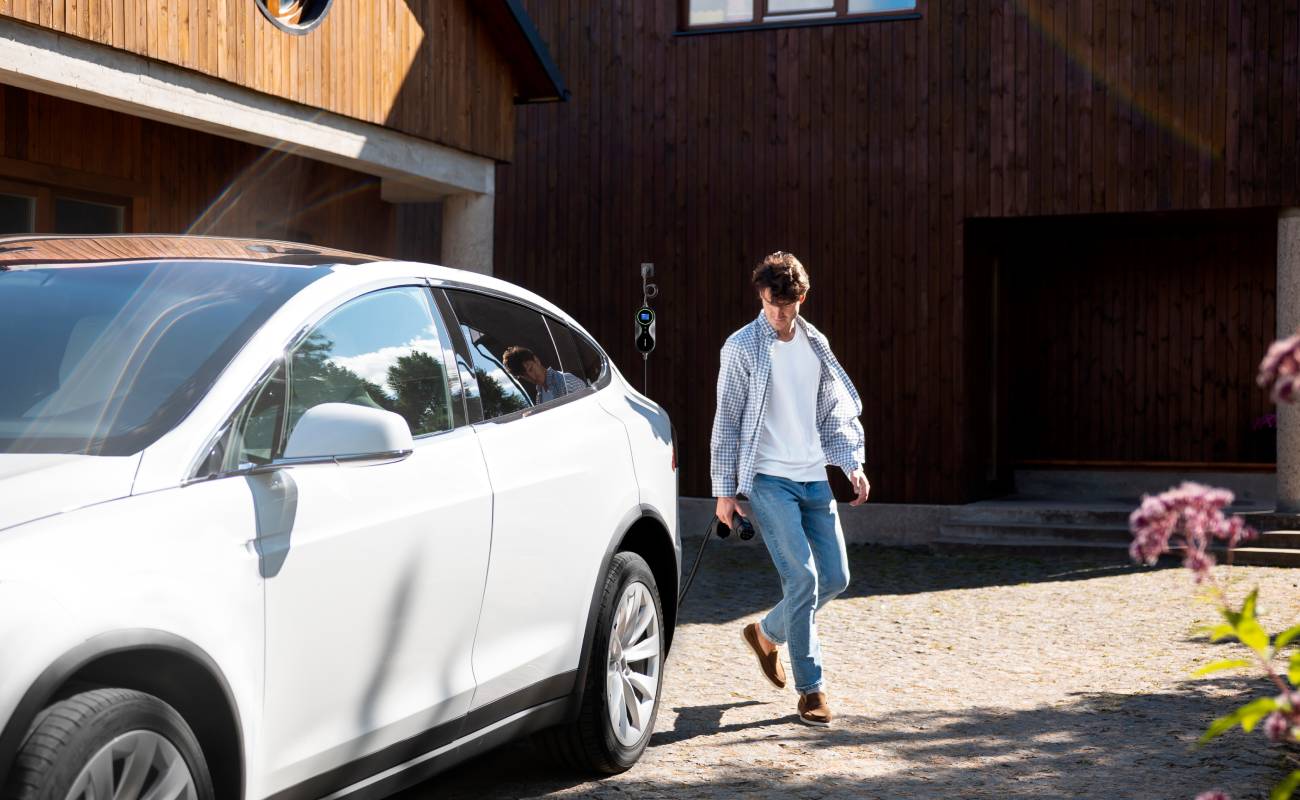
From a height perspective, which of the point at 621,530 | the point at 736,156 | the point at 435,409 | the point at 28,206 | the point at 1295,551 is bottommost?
the point at 1295,551

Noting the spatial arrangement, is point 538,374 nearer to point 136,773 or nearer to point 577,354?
point 577,354

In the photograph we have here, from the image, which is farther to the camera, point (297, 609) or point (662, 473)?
point (662, 473)

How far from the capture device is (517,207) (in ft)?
56.2

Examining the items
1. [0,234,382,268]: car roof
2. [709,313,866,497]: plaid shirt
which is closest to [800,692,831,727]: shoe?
[709,313,866,497]: plaid shirt

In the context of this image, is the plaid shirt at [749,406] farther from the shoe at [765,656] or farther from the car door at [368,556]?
the car door at [368,556]

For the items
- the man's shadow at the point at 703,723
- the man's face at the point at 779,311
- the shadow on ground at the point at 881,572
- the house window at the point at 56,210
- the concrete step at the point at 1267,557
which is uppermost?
the house window at the point at 56,210

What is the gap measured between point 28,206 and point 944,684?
7.07 metres

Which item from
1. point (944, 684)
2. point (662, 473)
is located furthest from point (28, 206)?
point (944, 684)

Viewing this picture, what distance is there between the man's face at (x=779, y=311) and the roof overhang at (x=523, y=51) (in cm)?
627

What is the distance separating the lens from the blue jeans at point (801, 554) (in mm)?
6734

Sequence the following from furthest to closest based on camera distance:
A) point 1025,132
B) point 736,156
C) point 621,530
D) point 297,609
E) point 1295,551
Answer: point 736,156 < point 1025,132 < point 1295,551 < point 621,530 < point 297,609

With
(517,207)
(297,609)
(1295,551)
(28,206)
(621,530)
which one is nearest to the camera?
(297,609)

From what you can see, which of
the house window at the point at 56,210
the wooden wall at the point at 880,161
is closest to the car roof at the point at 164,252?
the house window at the point at 56,210

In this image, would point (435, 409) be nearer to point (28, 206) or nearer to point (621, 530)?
point (621, 530)
